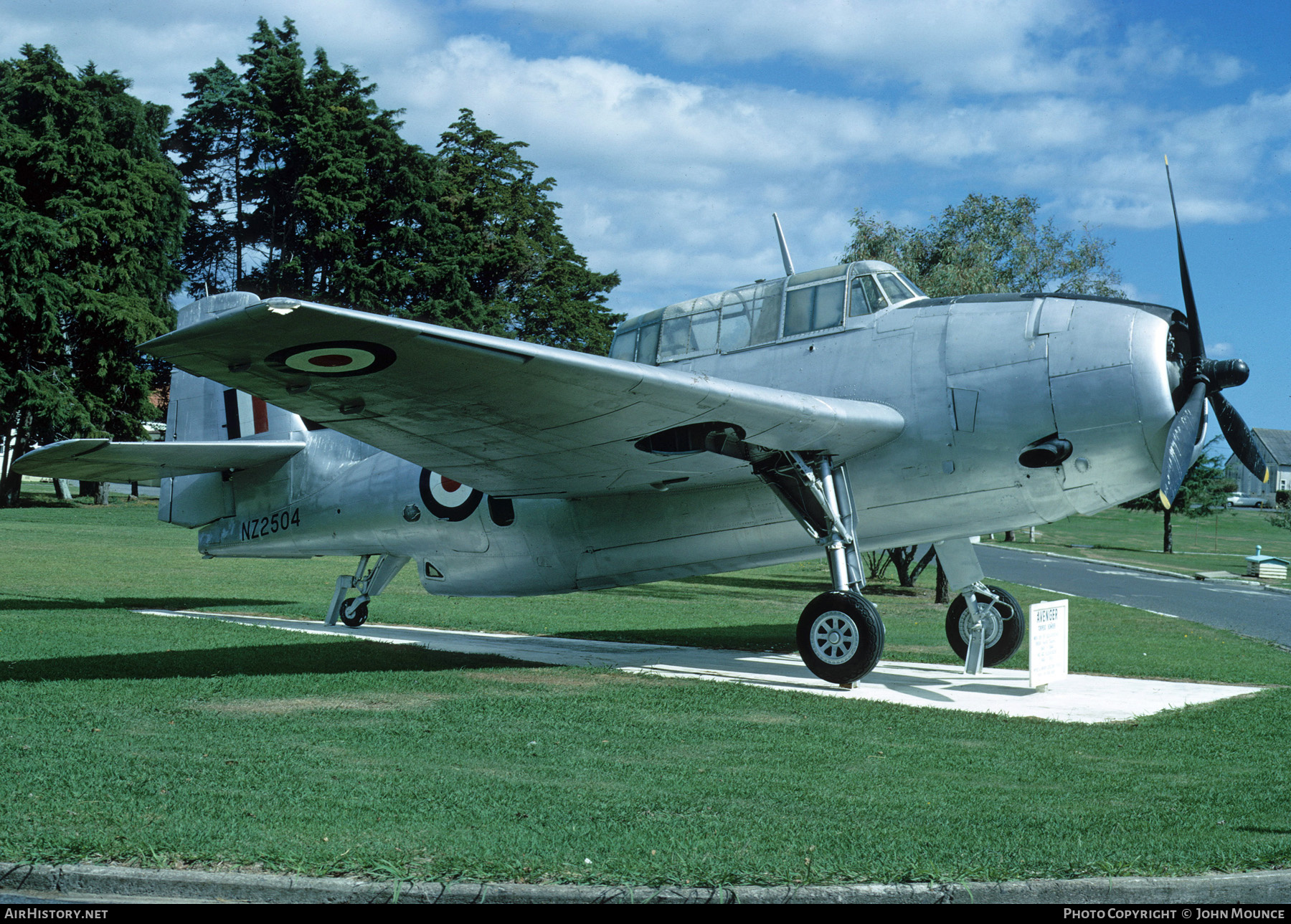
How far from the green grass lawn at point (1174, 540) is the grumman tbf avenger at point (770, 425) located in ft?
109

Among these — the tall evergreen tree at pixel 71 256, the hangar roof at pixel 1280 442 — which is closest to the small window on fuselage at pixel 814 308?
the tall evergreen tree at pixel 71 256

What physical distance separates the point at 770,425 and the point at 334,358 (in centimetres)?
385

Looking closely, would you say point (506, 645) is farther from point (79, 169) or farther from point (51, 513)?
point (79, 169)

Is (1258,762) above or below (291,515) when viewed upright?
below

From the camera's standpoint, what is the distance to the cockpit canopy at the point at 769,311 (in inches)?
433

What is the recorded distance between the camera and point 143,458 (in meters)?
12.7

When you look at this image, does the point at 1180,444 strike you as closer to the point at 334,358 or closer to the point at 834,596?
the point at 834,596

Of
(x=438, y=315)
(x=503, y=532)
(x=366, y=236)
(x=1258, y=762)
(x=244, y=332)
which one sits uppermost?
(x=366, y=236)

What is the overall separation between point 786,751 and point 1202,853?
118 inches

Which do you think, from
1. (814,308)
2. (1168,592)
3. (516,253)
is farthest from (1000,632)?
(516,253)

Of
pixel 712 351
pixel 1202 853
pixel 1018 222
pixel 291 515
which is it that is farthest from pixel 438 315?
pixel 1202 853

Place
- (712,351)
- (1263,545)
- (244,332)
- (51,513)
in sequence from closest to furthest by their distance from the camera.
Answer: (244,332) → (712,351) → (51,513) → (1263,545)

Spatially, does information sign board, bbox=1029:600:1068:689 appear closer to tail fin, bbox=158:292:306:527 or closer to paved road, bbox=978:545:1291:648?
paved road, bbox=978:545:1291:648

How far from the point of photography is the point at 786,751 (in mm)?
7527
